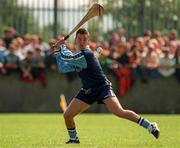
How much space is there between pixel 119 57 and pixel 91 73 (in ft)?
45.7

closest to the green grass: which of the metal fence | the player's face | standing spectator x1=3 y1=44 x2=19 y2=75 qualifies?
the player's face

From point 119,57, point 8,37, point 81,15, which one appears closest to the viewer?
point 119,57

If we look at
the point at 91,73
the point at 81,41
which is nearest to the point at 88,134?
the point at 91,73

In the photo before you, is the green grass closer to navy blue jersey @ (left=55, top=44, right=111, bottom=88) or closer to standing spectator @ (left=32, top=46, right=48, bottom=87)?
navy blue jersey @ (left=55, top=44, right=111, bottom=88)

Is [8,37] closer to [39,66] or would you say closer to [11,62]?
[11,62]

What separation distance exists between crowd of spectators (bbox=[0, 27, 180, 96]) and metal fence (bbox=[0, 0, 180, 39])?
75cm

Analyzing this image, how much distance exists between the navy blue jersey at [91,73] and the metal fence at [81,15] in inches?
594

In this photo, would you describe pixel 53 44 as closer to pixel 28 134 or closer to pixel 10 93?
pixel 28 134

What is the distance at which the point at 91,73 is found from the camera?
14.1 meters

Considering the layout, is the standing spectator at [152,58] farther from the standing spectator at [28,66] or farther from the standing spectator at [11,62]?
the standing spectator at [11,62]

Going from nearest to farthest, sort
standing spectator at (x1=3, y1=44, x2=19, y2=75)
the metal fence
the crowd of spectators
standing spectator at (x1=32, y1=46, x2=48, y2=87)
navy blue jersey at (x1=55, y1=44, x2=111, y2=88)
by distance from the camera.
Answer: navy blue jersey at (x1=55, y1=44, x2=111, y2=88)
standing spectator at (x1=3, y1=44, x2=19, y2=75)
the crowd of spectators
standing spectator at (x1=32, y1=46, x2=48, y2=87)
the metal fence

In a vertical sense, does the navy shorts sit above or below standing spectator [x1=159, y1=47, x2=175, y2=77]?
above

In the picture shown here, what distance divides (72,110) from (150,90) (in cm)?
1497

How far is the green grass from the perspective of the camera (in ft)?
46.1
